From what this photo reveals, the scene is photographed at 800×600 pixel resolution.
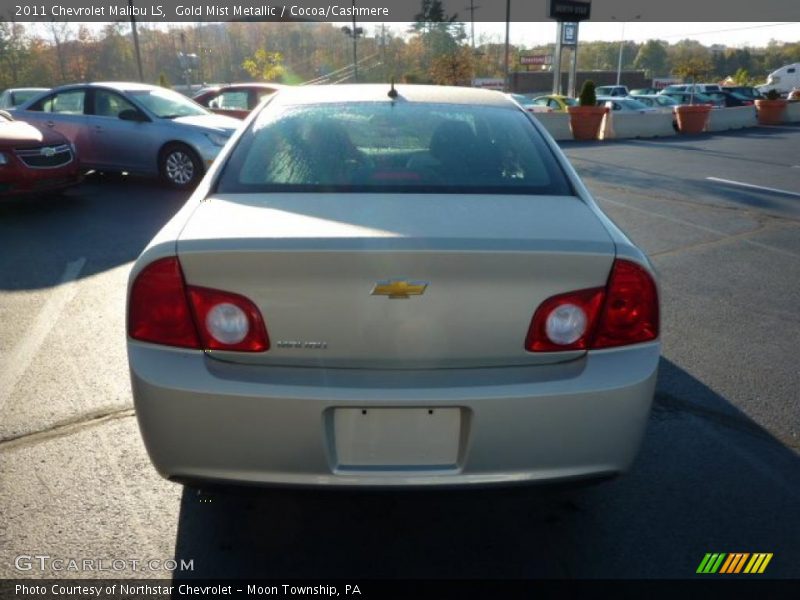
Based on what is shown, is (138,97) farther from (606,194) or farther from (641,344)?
(641,344)

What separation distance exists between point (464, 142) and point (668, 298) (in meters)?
2.98

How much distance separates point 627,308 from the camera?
2096mm

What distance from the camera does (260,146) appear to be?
2.79 metres

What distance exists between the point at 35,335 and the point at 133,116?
625 cm

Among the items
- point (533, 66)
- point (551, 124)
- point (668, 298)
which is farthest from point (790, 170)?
point (533, 66)

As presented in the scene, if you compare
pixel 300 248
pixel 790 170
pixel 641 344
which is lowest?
pixel 790 170

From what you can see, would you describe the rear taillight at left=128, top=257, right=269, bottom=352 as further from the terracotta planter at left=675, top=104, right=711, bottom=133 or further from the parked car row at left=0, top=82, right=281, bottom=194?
the terracotta planter at left=675, top=104, right=711, bottom=133

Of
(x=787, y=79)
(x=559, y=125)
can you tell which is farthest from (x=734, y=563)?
(x=787, y=79)

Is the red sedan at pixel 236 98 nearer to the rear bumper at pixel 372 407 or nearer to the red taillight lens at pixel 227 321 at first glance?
the red taillight lens at pixel 227 321

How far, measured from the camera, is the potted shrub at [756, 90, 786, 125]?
24.7 metres

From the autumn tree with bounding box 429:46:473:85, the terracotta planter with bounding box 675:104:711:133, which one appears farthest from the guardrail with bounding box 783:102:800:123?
the autumn tree with bounding box 429:46:473:85

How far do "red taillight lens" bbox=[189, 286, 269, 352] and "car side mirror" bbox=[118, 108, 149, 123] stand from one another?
A: 8657mm

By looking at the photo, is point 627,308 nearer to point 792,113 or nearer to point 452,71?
point 792,113

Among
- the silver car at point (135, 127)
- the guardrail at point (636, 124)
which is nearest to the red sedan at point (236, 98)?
the silver car at point (135, 127)
